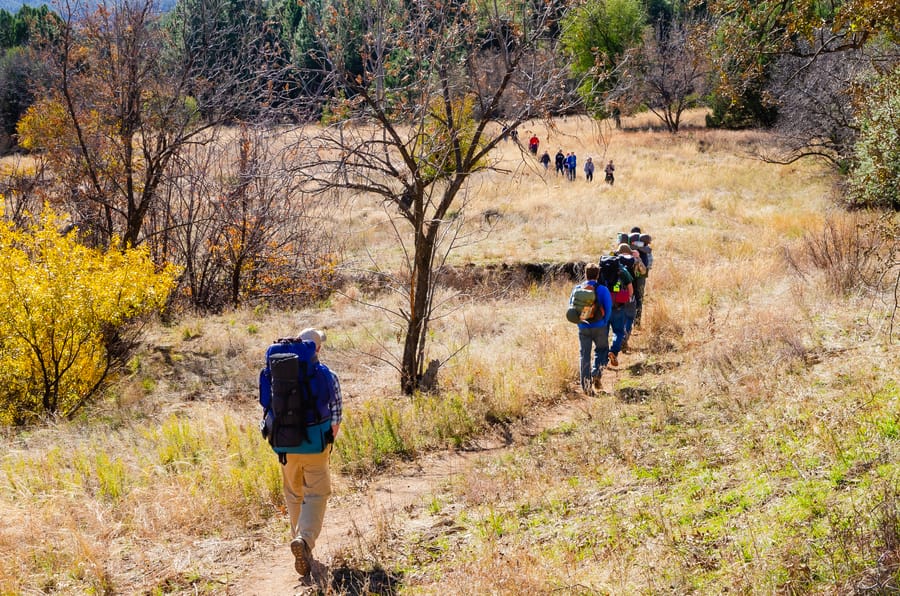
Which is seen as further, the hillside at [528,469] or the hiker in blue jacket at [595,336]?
the hiker in blue jacket at [595,336]

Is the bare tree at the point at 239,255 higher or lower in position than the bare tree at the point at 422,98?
lower

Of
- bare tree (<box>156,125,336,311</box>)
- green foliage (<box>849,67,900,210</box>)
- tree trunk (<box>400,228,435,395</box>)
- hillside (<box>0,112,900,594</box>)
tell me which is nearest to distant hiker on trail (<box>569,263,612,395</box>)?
hillside (<box>0,112,900,594</box>)

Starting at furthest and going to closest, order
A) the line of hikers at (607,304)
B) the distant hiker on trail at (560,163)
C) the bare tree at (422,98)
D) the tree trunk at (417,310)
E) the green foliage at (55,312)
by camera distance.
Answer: the distant hiker on trail at (560,163), the green foliage at (55,312), the tree trunk at (417,310), the line of hikers at (607,304), the bare tree at (422,98)

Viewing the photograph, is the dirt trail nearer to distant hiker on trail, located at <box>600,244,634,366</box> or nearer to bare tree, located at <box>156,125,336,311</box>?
distant hiker on trail, located at <box>600,244,634,366</box>

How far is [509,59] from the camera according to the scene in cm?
832

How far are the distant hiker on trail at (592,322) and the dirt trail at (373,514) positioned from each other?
482 mm

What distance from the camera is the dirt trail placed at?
4668mm

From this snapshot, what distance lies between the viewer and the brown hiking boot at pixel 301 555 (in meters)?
4.47

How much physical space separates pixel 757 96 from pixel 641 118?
1302 centimetres

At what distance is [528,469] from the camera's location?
6.12 meters

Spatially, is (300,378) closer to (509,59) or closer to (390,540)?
(390,540)

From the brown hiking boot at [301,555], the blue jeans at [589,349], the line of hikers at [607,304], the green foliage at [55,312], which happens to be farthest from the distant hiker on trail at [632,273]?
the green foliage at [55,312]

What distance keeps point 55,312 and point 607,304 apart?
721cm

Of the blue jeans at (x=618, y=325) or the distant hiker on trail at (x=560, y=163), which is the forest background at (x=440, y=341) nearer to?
the blue jeans at (x=618, y=325)
